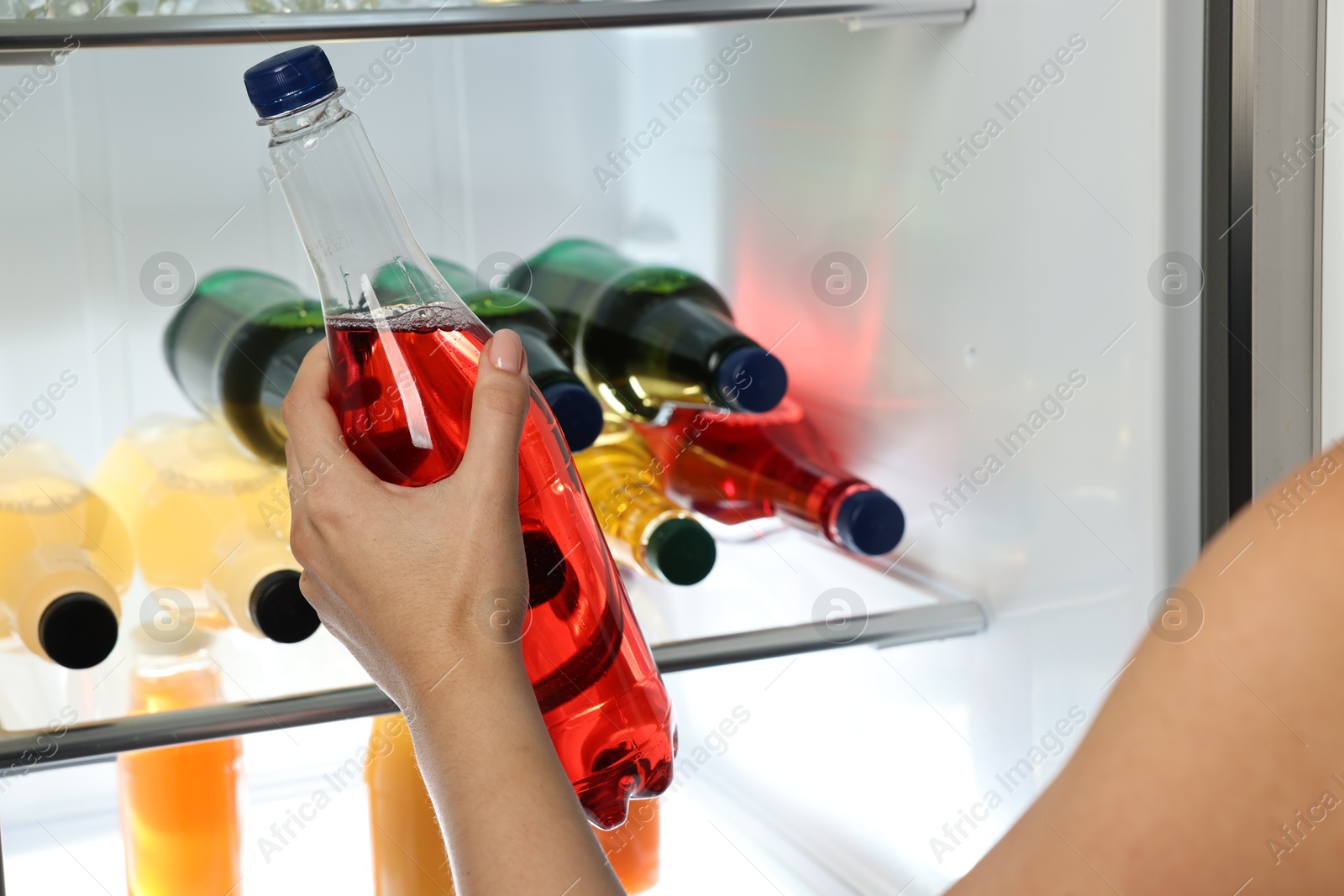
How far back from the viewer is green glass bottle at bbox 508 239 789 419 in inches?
35.3

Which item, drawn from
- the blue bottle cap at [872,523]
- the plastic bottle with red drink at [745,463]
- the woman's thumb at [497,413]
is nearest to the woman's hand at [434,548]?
the woman's thumb at [497,413]

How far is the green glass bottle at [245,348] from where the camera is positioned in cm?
88

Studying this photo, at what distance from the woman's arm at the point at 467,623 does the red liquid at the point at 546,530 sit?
62 millimetres

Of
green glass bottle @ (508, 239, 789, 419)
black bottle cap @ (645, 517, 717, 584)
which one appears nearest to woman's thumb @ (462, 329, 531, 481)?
black bottle cap @ (645, 517, 717, 584)

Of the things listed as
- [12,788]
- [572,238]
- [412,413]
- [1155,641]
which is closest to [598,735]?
[412,413]

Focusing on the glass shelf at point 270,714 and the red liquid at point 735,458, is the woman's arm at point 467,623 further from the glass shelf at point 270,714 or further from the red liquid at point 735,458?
the red liquid at point 735,458

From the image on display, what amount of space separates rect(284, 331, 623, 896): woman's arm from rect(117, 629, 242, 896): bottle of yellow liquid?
0.38 meters

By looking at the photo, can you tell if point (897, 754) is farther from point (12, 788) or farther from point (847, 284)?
point (12, 788)

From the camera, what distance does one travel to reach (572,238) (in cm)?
106

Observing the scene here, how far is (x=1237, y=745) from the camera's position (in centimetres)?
37

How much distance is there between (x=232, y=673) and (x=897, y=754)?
0.53m

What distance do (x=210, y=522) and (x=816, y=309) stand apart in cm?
52

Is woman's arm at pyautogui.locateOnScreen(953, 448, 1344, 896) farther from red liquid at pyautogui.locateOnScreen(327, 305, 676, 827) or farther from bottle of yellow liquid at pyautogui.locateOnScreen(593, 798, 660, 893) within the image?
bottle of yellow liquid at pyautogui.locateOnScreen(593, 798, 660, 893)

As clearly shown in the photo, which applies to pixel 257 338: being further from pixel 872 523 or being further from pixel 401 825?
pixel 872 523
